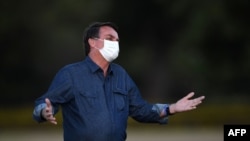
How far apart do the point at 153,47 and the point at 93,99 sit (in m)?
21.4

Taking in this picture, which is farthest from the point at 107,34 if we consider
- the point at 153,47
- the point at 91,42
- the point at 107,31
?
the point at 153,47

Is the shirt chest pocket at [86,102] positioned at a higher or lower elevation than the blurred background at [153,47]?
lower

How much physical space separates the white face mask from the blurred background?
1305cm

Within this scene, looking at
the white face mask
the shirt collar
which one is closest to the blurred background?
the white face mask

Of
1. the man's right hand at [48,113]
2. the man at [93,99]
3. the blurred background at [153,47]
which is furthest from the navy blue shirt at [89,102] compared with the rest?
the blurred background at [153,47]

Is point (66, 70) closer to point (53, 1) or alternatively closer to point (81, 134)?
point (81, 134)

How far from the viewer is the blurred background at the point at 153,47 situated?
74.8 ft

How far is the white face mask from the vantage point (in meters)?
5.70

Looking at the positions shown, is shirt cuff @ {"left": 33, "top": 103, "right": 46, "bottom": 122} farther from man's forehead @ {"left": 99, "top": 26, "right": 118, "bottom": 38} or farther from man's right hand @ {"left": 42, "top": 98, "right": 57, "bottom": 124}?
man's forehead @ {"left": 99, "top": 26, "right": 118, "bottom": 38}

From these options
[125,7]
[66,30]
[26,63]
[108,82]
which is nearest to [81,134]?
[108,82]

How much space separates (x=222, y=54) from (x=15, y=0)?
292 inches

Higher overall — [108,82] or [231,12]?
[231,12]

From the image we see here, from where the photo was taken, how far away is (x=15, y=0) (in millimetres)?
24547

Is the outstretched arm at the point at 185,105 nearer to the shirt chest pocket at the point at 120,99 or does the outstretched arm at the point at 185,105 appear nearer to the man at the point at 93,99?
the man at the point at 93,99
